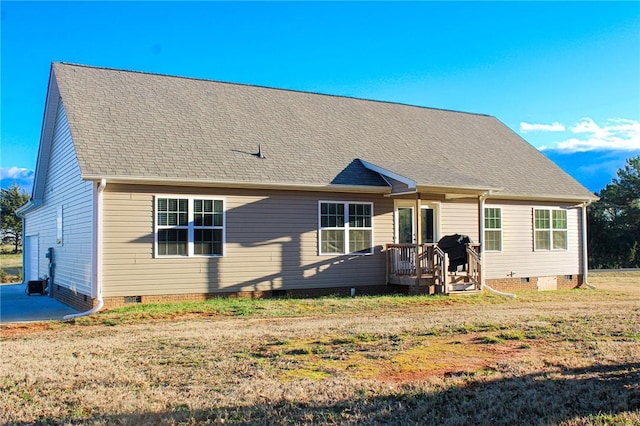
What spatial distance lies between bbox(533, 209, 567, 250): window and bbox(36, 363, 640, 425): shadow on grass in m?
13.5

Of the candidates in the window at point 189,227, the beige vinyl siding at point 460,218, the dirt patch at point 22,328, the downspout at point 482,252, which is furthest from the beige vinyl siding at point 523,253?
the dirt patch at point 22,328

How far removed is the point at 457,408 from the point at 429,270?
33.9 ft

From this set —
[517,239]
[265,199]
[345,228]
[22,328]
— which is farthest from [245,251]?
[517,239]

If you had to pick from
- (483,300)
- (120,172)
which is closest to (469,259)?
(483,300)

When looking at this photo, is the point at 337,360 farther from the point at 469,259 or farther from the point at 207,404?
the point at 469,259

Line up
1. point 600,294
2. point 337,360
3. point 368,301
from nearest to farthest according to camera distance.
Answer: point 337,360, point 368,301, point 600,294

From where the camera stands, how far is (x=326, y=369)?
7188 mm

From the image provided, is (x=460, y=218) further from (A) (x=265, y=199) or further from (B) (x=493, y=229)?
(A) (x=265, y=199)

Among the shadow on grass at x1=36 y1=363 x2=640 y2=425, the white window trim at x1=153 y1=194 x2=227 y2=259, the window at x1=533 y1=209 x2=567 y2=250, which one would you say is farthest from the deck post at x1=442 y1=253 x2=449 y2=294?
the shadow on grass at x1=36 y1=363 x2=640 y2=425

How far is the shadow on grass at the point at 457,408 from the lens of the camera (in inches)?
210

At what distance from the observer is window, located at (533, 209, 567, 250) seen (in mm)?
19438

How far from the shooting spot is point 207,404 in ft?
18.9

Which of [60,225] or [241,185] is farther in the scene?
[60,225]

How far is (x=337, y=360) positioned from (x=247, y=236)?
7417mm
